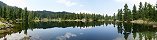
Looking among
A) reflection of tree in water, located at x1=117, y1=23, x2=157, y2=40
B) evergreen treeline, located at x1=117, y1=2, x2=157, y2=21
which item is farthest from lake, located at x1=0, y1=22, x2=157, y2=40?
evergreen treeline, located at x1=117, y1=2, x2=157, y2=21

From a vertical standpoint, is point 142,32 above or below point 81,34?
above

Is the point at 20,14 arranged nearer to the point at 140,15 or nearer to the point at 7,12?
the point at 7,12

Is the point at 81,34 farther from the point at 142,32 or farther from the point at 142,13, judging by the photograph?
the point at 142,13

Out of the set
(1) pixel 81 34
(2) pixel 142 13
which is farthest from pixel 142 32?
(2) pixel 142 13

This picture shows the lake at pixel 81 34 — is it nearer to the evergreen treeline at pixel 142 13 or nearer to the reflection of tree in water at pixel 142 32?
the reflection of tree in water at pixel 142 32

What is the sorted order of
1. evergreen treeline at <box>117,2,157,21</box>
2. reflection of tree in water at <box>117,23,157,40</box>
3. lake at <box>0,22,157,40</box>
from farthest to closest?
evergreen treeline at <box>117,2,157,21</box> < lake at <box>0,22,157,40</box> < reflection of tree in water at <box>117,23,157,40</box>

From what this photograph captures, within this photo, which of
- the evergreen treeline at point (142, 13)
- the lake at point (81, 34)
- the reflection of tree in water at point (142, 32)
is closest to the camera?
the reflection of tree in water at point (142, 32)

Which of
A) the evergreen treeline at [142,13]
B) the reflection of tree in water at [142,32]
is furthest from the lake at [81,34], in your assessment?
the evergreen treeline at [142,13]

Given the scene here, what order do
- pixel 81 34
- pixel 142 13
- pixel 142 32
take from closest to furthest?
1. pixel 142 32
2. pixel 81 34
3. pixel 142 13

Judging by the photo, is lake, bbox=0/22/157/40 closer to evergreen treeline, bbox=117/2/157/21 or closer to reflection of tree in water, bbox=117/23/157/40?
reflection of tree in water, bbox=117/23/157/40

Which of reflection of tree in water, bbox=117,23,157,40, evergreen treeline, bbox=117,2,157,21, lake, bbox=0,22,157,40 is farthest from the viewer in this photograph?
evergreen treeline, bbox=117,2,157,21

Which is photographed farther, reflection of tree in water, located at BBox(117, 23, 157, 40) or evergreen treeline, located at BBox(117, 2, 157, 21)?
evergreen treeline, located at BBox(117, 2, 157, 21)

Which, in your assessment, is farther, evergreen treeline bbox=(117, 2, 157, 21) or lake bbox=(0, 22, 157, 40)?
evergreen treeline bbox=(117, 2, 157, 21)

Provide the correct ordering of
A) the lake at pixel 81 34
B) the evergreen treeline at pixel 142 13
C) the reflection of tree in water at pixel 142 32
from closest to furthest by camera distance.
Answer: the reflection of tree in water at pixel 142 32 → the lake at pixel 81 34 → the evergreen treeline at pixel 142 13
